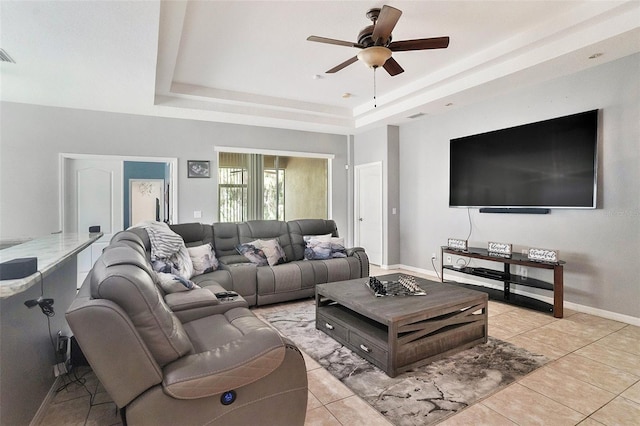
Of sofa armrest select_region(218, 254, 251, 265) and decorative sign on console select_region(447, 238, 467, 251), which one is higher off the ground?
decorative sign on console select_region(447, 238, 467, 251)

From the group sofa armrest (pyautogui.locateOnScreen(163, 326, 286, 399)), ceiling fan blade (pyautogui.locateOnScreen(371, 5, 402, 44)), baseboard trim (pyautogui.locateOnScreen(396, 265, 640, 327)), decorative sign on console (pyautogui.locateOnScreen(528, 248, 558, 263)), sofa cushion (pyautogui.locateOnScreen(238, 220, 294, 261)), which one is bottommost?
baseboard trim (pyautogui.locateOnScreen(396, 265, 640, 327))

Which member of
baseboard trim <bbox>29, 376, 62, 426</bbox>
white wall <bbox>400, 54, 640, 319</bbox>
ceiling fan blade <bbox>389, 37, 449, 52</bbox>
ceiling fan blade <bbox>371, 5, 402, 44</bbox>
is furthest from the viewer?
white wall <bbox>400, 54, 640, 319</bbox>

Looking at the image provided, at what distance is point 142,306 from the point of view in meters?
1.34

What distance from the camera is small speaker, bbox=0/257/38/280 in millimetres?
1192

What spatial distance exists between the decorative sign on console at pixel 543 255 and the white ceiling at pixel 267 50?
78.3 inches

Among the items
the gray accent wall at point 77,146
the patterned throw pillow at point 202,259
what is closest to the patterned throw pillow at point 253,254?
the patterned throw pillow at point 202,259

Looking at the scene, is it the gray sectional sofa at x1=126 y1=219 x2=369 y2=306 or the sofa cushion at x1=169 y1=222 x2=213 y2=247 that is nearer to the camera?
the gray sectional sofa at x1=126 y1=219 x2=369 y2=306

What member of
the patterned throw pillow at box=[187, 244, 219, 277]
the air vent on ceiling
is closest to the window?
the patterned throw pillow at box=[187, 244, 219, 277]

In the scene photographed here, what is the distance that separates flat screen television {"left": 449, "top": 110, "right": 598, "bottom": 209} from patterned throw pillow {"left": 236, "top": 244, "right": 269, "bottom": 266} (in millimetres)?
3048

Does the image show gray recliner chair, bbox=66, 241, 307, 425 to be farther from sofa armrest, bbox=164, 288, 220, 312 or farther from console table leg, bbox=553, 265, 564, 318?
console table leg, bbox=553, 265, 564, 318

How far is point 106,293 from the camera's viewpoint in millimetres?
1284

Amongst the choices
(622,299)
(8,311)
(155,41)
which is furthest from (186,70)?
(622,299)

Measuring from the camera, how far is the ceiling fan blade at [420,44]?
2.68 meters

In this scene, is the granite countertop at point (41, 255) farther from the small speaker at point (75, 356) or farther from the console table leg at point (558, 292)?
the console table leg at point (558, 292)
